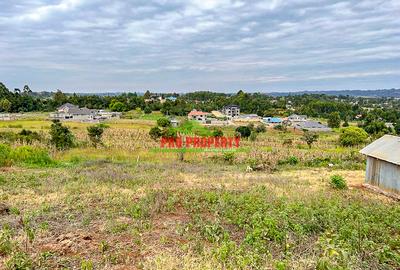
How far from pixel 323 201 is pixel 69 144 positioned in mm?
16554

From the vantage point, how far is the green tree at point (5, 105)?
5145 centimetres

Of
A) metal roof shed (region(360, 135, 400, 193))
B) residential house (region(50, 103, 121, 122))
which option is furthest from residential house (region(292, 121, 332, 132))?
metal roof shed (region(360, 135, 400, 193))

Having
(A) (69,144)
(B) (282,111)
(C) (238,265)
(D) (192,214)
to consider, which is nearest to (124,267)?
(C) (238,265)

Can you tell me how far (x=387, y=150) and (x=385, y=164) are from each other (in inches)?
18.4

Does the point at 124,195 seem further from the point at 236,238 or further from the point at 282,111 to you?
the point at 282,111


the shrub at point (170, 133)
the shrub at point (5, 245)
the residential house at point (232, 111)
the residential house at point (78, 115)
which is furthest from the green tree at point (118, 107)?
the shrub at point (5, 245)

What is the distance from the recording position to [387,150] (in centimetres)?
1034

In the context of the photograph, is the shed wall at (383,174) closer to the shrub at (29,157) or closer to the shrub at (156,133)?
the shrub at (29,157)

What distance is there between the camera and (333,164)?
1677cm

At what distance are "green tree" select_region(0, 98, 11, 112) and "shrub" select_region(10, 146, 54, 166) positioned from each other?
44.6 metres

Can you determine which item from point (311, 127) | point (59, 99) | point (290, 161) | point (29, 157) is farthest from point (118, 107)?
point (290, 161)

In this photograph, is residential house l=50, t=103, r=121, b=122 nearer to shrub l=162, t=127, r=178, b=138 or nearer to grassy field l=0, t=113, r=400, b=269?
shrub l=162, t=127, r=178, b=138

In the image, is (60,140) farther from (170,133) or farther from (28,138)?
(170,133)

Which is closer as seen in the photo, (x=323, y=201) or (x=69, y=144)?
(x=323, y=201)
